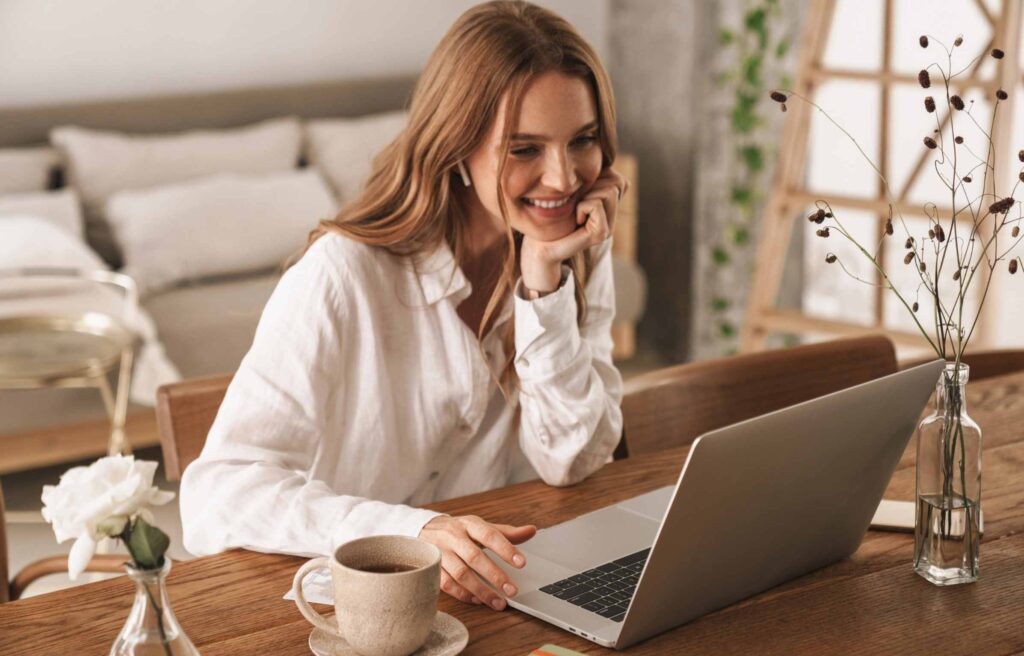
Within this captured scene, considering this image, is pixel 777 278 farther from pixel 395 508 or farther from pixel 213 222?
pixel 395 508

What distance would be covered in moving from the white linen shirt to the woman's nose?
14cm

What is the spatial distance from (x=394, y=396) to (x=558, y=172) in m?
0.36

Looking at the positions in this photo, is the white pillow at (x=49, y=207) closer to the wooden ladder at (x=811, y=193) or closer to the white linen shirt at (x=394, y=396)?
the wooden ladder at (x=811, y=193)

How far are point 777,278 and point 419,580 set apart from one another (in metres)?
3.00

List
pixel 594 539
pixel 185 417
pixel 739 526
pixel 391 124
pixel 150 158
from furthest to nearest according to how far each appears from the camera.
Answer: pixel 391 124 → pixel 150 158 → pixel 185 417 → pixel 594 539 → pixel 739 526

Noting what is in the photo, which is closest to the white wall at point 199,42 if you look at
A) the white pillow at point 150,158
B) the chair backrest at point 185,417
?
the white pillow at point 150,158

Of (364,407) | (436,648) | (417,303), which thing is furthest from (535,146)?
(436,648)

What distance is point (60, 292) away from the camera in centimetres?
334

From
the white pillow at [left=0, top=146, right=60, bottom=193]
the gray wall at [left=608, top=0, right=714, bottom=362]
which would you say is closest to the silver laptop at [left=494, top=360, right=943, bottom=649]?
the white pillow at [left=0, top=146, right=60, bottom=193]

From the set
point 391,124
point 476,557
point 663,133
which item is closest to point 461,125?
point 476,557

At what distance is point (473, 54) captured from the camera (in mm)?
1534

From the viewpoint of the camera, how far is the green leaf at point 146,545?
32.9 inches

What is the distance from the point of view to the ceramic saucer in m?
1.02

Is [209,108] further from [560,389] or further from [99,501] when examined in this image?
[99,501]
